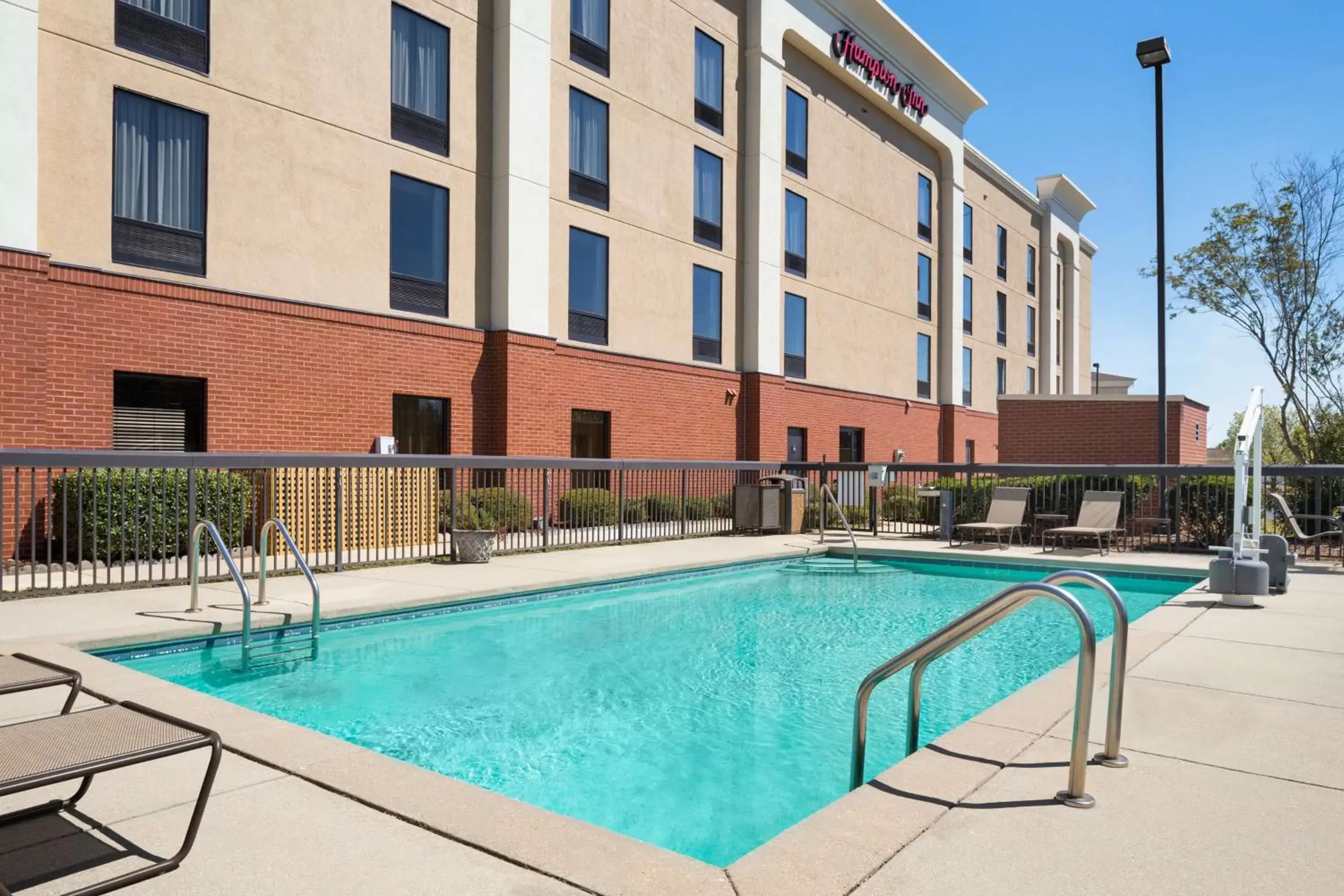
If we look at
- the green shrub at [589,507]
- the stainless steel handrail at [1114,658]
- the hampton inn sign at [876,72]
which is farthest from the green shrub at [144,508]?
the hampton inn sign at [876,72]

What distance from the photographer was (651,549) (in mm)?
13945

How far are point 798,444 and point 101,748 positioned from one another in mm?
23726

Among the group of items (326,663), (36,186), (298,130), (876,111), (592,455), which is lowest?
(326,663)

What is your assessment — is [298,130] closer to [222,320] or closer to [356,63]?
[356,63]

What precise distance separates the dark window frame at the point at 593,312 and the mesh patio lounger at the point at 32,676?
15.6 metres

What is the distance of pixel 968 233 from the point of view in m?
35.8

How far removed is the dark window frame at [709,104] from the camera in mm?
22188

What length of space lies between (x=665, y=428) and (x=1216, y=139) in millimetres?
17134

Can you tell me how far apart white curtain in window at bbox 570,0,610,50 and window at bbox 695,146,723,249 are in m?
3.72

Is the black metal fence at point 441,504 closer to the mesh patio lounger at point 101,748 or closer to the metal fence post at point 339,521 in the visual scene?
the metal fence post at point 339,521

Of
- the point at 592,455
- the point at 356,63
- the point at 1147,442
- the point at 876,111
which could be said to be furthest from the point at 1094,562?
the point at 876,111

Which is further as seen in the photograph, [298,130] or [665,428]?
[665,428]

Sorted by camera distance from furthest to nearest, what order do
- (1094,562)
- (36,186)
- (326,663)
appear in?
(1094,562) < (36,186) < (326,663)

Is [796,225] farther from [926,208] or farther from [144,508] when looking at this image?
[144,508]
